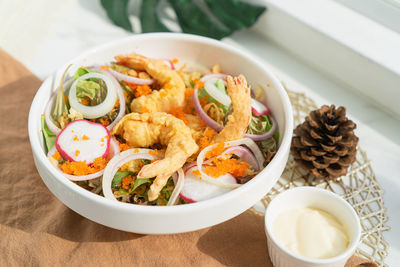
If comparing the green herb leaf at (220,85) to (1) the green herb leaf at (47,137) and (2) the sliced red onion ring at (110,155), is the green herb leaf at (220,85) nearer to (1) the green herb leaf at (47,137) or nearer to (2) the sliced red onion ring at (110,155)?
(2) the sliced red onion ring at (110,155)

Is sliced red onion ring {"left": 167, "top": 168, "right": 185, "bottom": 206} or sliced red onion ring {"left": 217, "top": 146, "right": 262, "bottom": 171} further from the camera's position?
sliced red onion ring {"left": 217, "top": 146, "right": 262, "bottom": 171}

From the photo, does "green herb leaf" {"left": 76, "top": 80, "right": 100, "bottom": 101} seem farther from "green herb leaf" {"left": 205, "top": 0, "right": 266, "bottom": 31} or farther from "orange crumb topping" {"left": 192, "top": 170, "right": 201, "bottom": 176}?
"green herb leaf" {"left": 205, "top": 0, "right": 266, "bottom": 31}

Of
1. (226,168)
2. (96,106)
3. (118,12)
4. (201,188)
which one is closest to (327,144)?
(226,168)

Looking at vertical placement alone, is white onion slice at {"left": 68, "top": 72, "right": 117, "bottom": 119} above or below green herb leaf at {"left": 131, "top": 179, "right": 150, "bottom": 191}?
above

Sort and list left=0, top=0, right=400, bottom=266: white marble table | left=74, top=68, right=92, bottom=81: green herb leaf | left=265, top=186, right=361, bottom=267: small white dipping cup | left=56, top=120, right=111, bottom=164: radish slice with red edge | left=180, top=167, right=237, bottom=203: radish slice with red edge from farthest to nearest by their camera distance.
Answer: left=0, top=0, right=400, bottom=266: white marble table < left=74, top=68, right=92, bottom=81: green herb leaf < left=56, top=120, right=111, bottom=164: radish slice with red edge < left=180, top=167, right=237, bottom=203: radish slice with red edge < left=265, top=186, right=361, bottom=267: small white dipping cup

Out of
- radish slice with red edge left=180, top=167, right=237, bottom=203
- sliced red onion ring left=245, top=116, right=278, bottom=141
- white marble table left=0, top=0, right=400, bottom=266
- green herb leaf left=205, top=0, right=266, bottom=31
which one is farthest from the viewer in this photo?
green herb leaf left=205, top=0, right=266, bottom=31

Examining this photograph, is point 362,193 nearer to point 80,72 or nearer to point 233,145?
point 233,145

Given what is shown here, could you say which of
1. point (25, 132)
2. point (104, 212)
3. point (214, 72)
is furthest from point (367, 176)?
Result: point (25, 132)

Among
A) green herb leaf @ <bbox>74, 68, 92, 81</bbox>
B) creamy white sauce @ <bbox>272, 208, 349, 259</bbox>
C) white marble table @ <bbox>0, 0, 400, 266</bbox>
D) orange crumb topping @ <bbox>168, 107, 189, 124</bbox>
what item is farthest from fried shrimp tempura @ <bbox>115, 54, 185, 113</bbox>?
white marble table @ <bbox>0, 0, 400, 266</bbox>

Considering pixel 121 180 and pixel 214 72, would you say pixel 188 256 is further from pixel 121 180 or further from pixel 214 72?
pixel 214 72
